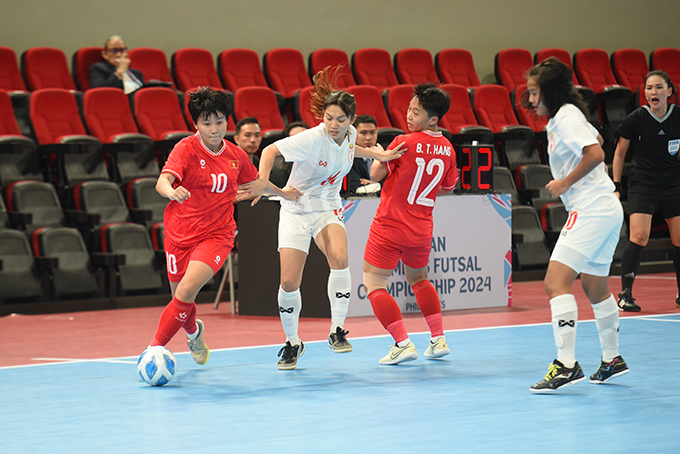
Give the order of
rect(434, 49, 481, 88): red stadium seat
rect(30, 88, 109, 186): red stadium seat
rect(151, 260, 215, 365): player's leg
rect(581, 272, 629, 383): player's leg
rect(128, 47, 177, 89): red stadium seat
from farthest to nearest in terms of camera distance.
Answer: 1. rect(434, 49, 481, 88): red stadium seat
2. rect(128, 47, 177, 89): red stadium seat
3. rect(30, 88, 109, 186): red stadium seat
4. rect(151, 260, 215, 365): player's leg
5. rect(581, 272, 629, 383): player's leg

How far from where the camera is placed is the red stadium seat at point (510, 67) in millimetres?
13258

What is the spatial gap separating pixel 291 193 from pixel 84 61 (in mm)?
6512

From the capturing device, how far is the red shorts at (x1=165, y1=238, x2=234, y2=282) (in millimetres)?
4938

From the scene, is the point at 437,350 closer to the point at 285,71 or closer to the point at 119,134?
the point at 119,134

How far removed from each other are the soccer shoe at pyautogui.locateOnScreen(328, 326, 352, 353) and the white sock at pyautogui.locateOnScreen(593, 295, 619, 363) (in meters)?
1.74

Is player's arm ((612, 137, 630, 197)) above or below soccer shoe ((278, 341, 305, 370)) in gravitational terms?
above

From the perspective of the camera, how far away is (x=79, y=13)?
11680 millimetres

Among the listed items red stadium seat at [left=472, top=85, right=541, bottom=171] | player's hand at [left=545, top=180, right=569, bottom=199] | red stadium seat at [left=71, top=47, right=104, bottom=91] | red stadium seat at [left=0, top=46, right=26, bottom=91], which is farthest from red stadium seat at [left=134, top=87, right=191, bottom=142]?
player's hand at [left=545, top=180, right=569, bottom=199]

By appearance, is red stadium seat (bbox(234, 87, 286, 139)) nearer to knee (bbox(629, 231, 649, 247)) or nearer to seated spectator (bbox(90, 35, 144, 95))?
seated spectator (bbox(90, 35, 144, 95))

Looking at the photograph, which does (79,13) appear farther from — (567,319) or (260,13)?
(567,319)

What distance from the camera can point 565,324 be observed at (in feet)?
14.1

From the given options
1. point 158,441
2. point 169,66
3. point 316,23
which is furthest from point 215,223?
point 316,23

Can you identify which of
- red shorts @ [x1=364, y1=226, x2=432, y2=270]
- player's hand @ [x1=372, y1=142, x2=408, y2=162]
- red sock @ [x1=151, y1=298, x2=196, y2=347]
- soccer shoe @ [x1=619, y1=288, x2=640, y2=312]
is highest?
player's hand @ [x1=372, y1=142, x2=408, y2=162]

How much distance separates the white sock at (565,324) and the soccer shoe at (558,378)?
0.10 ft
